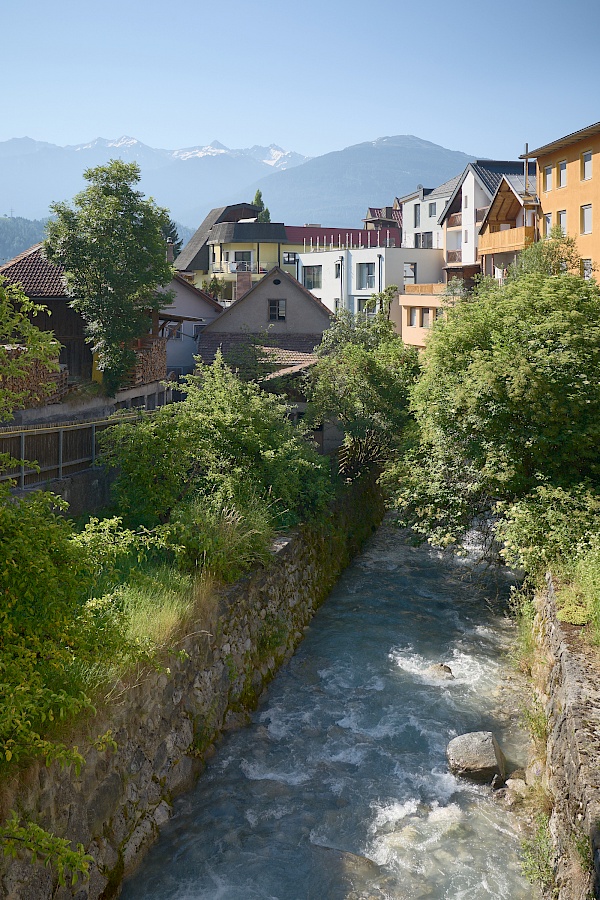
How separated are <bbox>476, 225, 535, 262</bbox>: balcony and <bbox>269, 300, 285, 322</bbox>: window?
13.9 m

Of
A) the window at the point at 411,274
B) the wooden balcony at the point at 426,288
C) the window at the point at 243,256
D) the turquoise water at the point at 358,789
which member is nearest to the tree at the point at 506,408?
the turquoise water at the point at 358,789

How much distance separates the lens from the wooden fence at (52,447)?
61.3 ft

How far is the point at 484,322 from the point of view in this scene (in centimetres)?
2383

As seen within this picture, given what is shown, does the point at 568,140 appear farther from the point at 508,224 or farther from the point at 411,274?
the point at 411,274

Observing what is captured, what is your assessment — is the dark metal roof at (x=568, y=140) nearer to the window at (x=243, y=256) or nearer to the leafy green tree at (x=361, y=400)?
the leafy green tree at (x=361, y=400)

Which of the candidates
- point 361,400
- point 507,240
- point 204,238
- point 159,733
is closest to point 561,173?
point 507,240

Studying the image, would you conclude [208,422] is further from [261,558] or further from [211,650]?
[211,650]

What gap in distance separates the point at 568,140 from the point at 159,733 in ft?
115

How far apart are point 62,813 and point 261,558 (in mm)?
8506

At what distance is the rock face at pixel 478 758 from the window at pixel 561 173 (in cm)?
3323

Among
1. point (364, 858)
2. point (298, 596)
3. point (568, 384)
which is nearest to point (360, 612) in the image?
point (298, 596)

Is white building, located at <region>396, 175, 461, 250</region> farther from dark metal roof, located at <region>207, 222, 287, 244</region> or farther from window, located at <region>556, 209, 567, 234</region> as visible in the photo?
window, located at <region>556, 209, 567, 234</region>

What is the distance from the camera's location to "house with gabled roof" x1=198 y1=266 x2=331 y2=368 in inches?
1756

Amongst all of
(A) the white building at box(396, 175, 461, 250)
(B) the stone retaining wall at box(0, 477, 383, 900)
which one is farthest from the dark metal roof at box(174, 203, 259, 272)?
(B) the stone retaining wall at box(0, 477, 383, 900)
